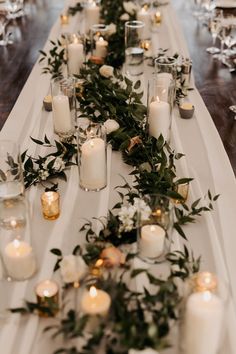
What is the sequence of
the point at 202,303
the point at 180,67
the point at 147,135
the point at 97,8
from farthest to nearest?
the point at 97,8
the point at 180,67
the point at 147,135
the point at 202,303

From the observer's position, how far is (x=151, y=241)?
42.6 inches

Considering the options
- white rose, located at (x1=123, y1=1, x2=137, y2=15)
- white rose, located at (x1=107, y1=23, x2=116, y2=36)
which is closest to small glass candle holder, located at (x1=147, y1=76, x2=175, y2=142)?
white rose, located at (x1=107, y1=23, x2=116, y2=36)

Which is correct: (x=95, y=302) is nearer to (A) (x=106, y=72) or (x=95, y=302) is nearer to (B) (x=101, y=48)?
(A) (x=106, y=72)

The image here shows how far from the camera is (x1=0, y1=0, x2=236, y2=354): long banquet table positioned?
96 cm

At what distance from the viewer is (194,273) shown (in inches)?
39.8

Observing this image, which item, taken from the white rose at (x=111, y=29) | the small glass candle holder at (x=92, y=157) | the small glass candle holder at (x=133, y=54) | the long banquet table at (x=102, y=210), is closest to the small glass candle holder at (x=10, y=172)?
the long banquet table at (x=102, y=210)

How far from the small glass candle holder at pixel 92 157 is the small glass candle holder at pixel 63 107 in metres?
0.26

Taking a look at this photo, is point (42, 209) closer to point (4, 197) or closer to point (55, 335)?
point (4, 197)

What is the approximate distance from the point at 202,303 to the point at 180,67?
1.44 metres

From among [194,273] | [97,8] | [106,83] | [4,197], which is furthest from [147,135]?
[97,8]

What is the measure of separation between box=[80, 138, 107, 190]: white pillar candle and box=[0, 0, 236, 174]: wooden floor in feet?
1.79

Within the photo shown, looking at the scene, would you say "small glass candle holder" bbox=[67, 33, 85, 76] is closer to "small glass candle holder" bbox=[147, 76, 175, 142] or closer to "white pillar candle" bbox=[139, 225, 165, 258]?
"small glass candle holder" bbox=[147, 76, 175, 142]

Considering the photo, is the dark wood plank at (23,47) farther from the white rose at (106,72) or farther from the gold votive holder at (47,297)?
the gold votive holder at (47,297)

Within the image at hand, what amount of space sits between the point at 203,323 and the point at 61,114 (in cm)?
102
